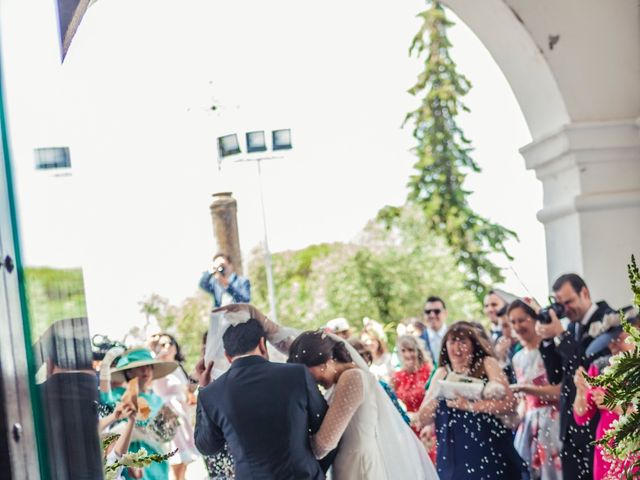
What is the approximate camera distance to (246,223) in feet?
86.7

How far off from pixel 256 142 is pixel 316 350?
8.97 metres

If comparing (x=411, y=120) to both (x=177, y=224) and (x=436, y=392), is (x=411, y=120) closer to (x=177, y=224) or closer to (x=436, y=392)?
(x=177, y=224)

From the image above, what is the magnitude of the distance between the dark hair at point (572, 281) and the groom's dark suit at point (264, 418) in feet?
4.56

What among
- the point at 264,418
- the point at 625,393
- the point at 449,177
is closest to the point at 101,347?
the point at 264,418

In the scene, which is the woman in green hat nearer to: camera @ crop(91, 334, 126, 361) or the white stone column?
camera @ crop(91, 334, 126, 361)

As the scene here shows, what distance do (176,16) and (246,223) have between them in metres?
5.17

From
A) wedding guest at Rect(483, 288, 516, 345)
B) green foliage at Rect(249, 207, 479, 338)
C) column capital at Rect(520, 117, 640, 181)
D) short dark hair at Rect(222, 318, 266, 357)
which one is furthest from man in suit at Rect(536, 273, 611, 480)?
green foliage at Rect(249, 207, 479, 338)

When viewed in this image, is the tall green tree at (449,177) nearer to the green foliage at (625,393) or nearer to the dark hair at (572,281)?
the dark hair at (572,281)

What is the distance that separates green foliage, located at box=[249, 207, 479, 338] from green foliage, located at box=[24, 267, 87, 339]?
77.3 feet

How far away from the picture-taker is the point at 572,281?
212 inches

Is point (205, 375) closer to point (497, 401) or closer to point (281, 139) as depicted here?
point (497, 401)

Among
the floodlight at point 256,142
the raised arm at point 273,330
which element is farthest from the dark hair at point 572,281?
the floodlight at point 256,142

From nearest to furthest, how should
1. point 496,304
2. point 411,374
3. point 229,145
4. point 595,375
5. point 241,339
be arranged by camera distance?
1. point 241,339
2. point 595,375
3. point 411,374
4. point 496,304
5. point 229,145

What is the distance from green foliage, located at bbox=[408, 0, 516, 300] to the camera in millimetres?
23297
